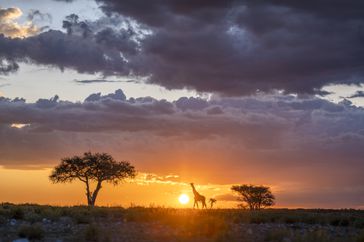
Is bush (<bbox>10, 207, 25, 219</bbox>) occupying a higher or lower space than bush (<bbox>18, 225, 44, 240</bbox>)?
higher

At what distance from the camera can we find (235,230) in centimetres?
2927

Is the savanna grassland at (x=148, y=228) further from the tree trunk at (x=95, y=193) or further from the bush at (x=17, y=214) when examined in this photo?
the tree trunk at (x=95, y=193)

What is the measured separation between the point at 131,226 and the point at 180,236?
11.5 ft

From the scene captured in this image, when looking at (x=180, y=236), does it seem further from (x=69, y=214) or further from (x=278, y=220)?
(x=278, y=220)

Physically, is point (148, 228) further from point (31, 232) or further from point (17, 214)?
point (17, 214)

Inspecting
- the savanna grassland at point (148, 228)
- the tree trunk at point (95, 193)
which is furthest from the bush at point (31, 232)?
the tree trunk at point (95, 193)

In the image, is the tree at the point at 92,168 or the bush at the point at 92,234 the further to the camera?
the tree at the point at 92,168

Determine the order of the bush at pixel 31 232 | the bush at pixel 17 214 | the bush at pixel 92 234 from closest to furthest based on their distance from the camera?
the bush at pixel 92 234, the bush at pixel 31 232, the bush at pixel 17 214

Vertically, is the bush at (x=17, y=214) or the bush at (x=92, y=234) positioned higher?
the bush at (x=17, y=214)

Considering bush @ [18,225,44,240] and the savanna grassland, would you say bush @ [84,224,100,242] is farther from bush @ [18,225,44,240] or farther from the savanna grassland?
bush @ [18,225,44,240]

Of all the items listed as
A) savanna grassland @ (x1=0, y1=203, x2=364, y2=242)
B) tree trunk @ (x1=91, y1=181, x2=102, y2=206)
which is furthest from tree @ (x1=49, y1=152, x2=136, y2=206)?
savanna grassland @ (x1=0, y1=203, x2=364, y2=242)

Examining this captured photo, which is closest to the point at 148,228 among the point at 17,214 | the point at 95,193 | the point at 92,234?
the point at 92,234

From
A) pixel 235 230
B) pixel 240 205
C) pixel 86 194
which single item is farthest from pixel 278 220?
pixel 240 205

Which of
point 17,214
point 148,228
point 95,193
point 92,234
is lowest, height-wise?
point 92,234
